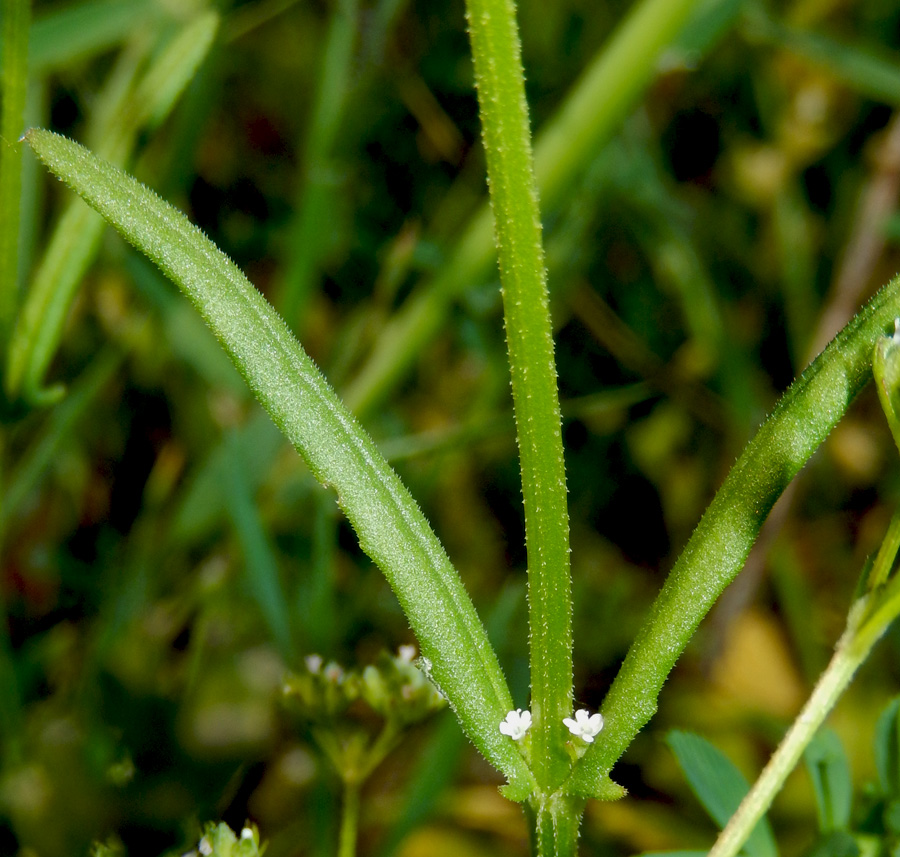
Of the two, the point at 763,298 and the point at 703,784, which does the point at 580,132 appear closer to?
the point at 763,298

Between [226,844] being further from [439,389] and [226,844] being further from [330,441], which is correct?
[439,389]

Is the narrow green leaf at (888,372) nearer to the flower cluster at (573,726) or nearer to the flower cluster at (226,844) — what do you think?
the flower cluster at (573,726)

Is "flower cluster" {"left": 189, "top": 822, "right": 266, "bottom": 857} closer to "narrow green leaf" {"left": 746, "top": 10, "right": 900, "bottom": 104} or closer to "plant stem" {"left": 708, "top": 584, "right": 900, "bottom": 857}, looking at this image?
"plant stem" {"left": 708, "top": 584, "right": 900, "bottom": 857}

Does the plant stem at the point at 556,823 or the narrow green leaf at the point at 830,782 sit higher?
the narrow green leaf at the point at 830,782

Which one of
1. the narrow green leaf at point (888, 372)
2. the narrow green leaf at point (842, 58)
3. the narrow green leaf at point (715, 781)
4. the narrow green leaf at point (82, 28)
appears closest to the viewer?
the narrow green leaf at point (888, 372)

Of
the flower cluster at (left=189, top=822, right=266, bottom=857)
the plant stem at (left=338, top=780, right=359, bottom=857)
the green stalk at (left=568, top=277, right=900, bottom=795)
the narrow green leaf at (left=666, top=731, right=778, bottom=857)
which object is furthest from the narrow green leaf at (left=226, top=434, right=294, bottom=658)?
the green stalk at (left=568, top=277, right=900, bottom=795)

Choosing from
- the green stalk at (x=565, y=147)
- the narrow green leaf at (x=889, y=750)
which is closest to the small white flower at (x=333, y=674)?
the narrow green leaf at (x=889, y=750)

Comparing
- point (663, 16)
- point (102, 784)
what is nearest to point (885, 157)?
point (663, 16)
